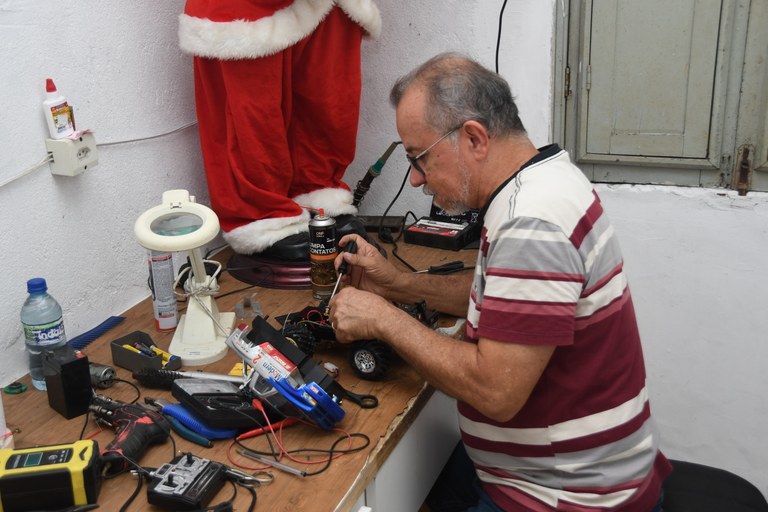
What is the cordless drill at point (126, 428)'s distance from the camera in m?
1.07

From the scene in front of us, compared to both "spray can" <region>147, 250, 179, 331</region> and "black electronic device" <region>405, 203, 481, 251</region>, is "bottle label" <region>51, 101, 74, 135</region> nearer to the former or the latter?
"spray can" <region>147, 250, 179, 331</region>

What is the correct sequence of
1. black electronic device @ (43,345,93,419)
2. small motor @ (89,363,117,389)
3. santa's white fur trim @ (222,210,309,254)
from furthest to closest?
santa's white fur trim @ (222,210,309,254)
small motor @ (89,363,117,389)
black electronic device @ (43,345,93,419)

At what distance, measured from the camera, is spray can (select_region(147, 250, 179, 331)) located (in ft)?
4.87

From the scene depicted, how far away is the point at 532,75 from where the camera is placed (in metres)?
1.96

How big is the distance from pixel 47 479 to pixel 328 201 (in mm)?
1023

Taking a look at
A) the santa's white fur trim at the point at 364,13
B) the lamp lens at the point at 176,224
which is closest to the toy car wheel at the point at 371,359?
the lamp lens at the point at 176,224

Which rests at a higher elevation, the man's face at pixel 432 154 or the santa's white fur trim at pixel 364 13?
the santa's white fur trim at pixel 364 13

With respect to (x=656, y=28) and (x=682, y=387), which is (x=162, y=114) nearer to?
(x=656, y=28)

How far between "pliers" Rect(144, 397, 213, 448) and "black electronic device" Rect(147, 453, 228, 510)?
7 centimetres

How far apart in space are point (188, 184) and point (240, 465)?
0.96m

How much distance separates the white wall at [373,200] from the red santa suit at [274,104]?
0.14 metres

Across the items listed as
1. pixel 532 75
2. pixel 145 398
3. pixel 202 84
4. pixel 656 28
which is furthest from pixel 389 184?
pixel 145 398

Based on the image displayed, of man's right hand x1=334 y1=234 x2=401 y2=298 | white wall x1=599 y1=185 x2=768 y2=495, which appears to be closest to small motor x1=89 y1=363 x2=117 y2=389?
man's right hand x1=334 y1=234 x2=401 y2=298

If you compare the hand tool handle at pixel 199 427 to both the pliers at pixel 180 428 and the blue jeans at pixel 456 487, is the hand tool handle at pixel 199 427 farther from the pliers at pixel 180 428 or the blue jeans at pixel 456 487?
the blue jeans at pixel 456 487
